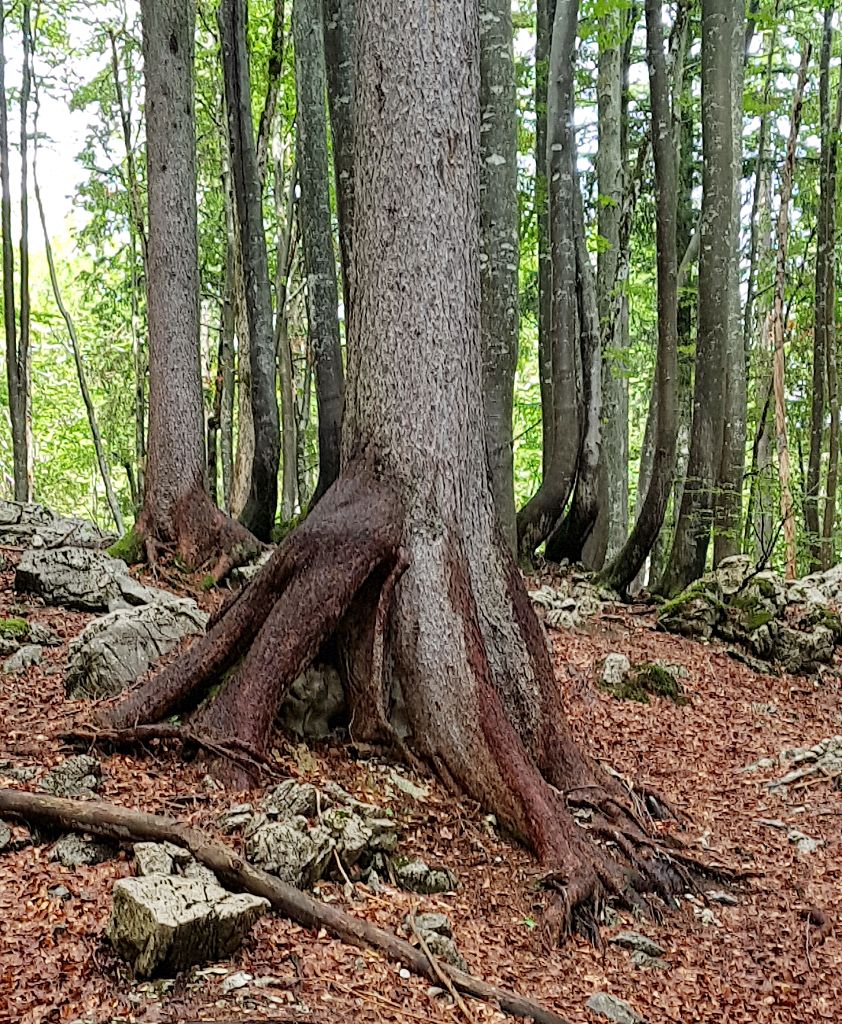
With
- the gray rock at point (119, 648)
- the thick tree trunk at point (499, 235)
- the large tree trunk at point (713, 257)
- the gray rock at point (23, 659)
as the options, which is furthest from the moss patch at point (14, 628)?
the large tree trunk at point (713, 257)

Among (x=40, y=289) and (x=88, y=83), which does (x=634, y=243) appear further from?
(x=40, y=289)

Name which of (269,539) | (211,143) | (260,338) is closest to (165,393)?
(260,338)

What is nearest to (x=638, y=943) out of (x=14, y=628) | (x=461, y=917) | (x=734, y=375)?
(x=461, y=917)

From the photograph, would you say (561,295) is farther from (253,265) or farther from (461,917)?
(461,917)

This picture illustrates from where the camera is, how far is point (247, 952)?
Answer: 118 inches

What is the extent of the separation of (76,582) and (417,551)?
451cm

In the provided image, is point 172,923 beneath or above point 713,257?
beneath

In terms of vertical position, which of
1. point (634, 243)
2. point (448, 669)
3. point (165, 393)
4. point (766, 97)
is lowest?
point (448, 669)

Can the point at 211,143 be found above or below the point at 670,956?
above

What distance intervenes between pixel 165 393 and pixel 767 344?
395 inches

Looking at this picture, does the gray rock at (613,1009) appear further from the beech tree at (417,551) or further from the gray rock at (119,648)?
the gray rock at (119,648)

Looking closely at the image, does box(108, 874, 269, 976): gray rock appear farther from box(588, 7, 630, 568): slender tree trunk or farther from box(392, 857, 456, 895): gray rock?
box(588, 7, 630, 568): slender tree trunk

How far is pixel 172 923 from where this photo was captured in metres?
2.77

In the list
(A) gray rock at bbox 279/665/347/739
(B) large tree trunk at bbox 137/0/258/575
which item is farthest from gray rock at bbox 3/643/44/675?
(B) large tree trunk at bbox 137/0/258/575
